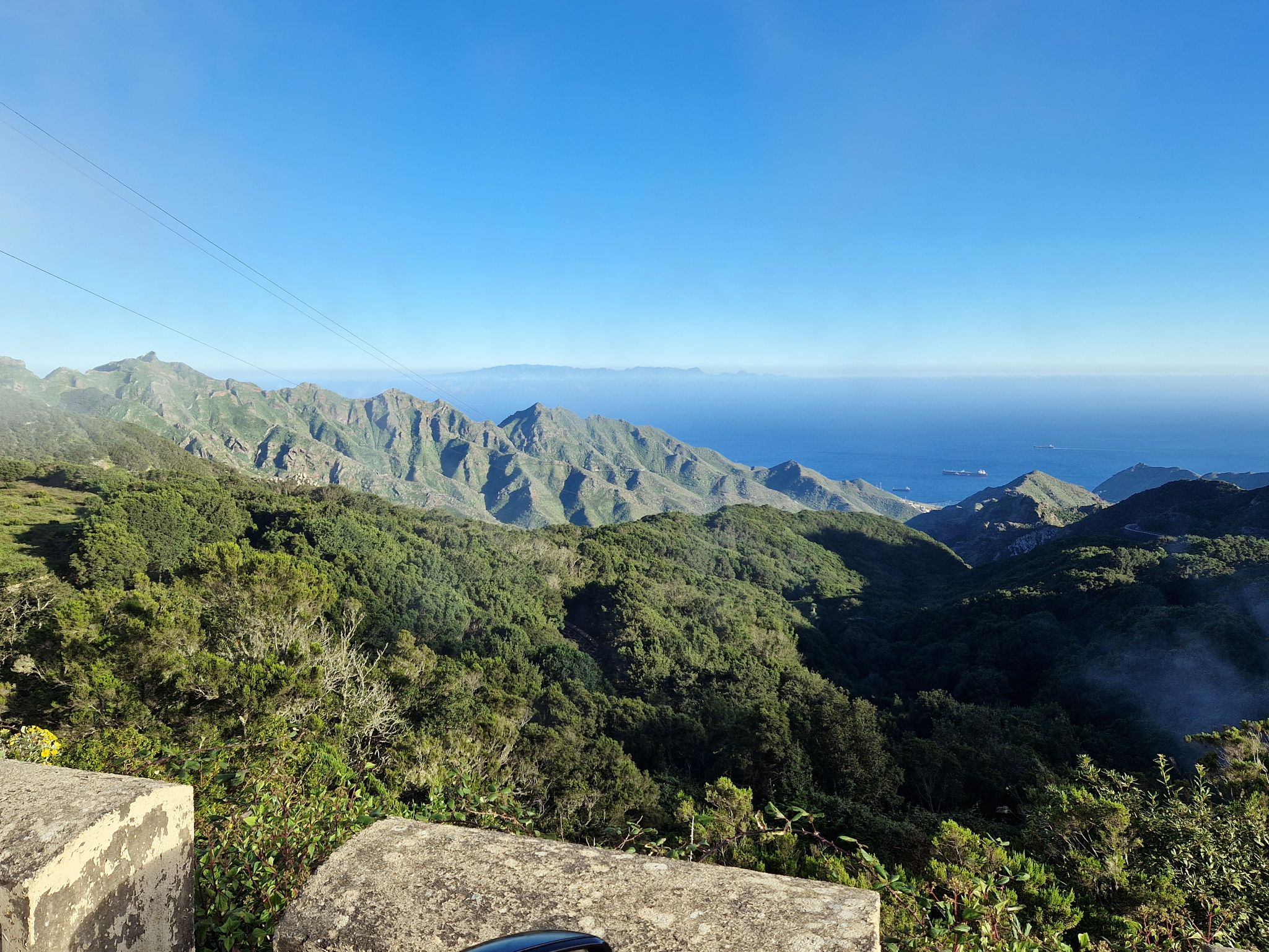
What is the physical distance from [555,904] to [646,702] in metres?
28.8

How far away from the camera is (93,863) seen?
1693 millimetres

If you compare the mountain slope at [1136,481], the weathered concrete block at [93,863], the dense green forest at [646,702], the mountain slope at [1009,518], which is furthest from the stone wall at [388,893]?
the mountain slope at [1136,481]

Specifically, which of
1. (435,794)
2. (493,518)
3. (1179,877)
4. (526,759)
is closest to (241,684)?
(526,759)

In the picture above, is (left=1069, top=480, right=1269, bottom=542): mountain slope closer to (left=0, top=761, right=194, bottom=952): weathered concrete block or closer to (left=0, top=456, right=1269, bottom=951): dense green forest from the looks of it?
(left=0, top=456, right=1269, bottom=951): dense green forest

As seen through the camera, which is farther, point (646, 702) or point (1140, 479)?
point (1140, 479)

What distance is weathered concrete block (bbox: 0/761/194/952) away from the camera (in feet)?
5.10

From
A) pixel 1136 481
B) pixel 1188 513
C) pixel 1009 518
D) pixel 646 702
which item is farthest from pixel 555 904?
pixel 1136 481

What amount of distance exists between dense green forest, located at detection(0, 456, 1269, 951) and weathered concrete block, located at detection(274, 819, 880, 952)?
0.81 m

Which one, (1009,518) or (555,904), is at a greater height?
(555,904)

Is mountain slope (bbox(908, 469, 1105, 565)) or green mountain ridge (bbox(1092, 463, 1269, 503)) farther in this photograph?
green mountain ridge (bbox(1092, 463, 1269, 503))

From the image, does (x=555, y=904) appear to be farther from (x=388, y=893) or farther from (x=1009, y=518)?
(x=1009, y=518)

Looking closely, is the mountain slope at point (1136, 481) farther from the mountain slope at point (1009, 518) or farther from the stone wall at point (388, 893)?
the stone wall at point (388, 893)

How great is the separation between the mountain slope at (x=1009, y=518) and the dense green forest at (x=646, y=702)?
3269cm

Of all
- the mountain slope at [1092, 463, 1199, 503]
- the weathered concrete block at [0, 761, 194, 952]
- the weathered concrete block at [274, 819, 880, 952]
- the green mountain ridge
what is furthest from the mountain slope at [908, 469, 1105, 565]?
the weathered concrete block at [0, 761, 194, 952]
